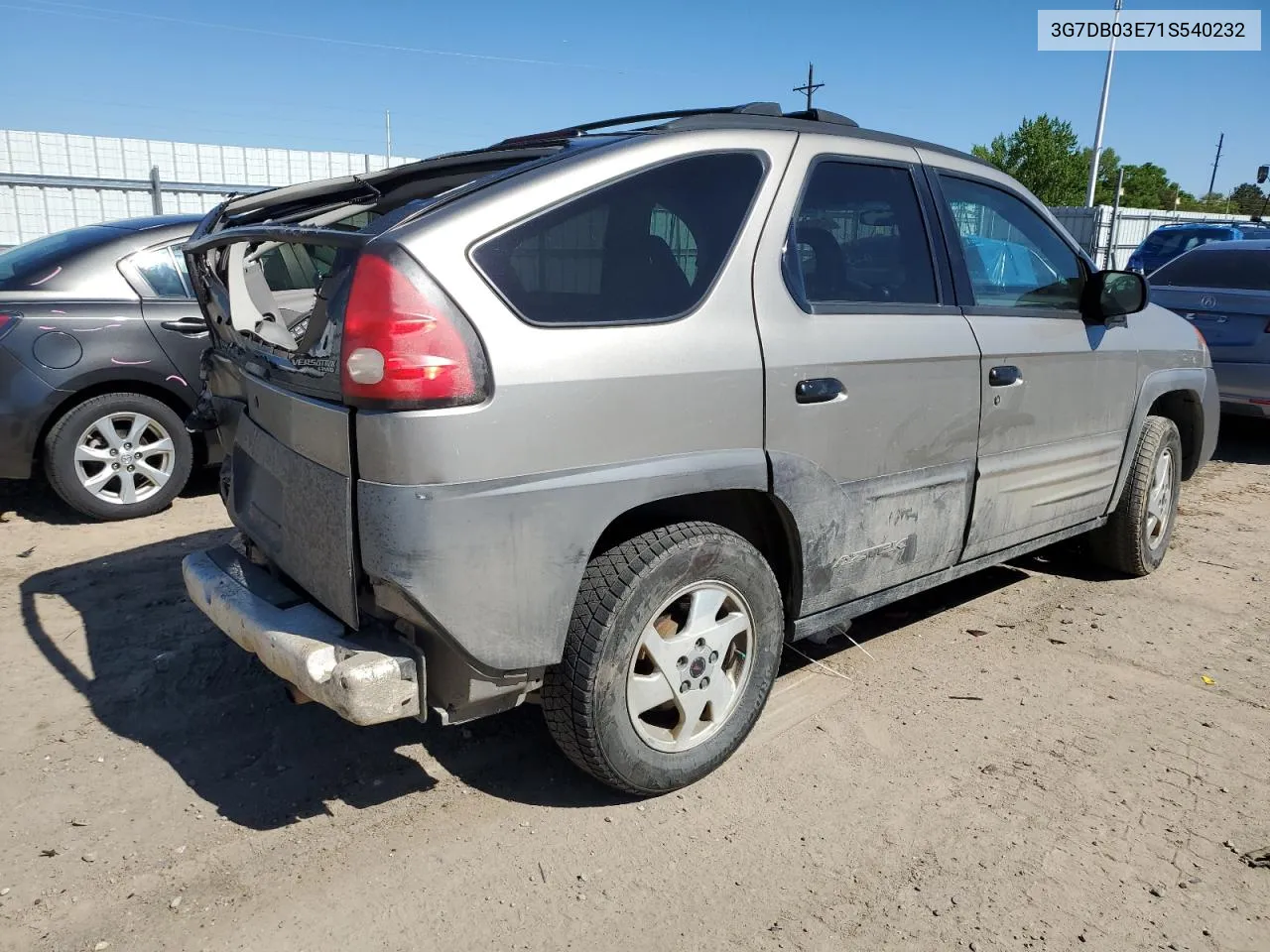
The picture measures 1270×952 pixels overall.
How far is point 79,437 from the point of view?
212 inches

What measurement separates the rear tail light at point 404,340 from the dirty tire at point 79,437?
392cm

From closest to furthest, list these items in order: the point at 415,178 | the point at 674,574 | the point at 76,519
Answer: the point at 674,574 → the point at 415,178 → the point at 76,519

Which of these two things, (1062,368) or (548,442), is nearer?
(548,442)

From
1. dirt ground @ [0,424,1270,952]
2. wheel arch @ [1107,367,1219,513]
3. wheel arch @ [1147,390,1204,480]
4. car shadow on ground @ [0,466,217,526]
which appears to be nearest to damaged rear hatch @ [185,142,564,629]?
dirt ground @ [0,424,1270,952]

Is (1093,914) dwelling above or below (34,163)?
below

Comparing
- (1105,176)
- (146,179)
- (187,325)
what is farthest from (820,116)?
(1105,176)

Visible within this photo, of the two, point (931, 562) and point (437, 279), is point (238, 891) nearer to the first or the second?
point (437, 279)

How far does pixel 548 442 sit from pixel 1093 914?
1.84m

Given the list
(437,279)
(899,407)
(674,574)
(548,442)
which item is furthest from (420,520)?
(899,407)

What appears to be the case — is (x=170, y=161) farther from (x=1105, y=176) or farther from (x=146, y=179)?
(x=1105, y=176)

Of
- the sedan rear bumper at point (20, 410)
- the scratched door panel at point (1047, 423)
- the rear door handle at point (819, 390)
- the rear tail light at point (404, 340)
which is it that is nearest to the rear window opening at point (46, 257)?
the sedan rear bumper at point (20, 410)

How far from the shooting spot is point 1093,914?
8.09 ft

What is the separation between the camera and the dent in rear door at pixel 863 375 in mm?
2936

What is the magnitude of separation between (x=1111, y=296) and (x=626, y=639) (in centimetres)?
280
